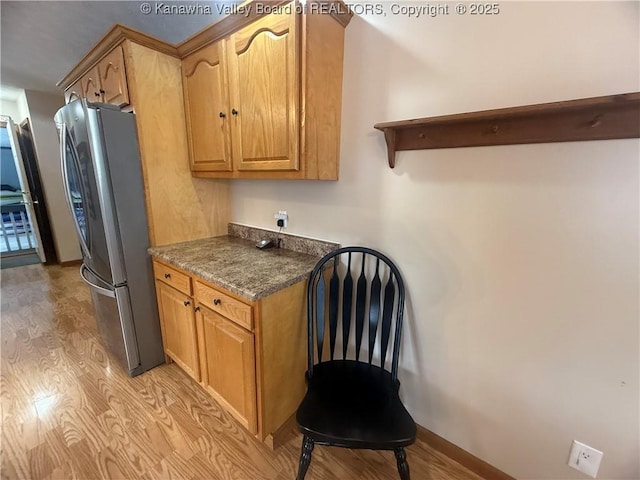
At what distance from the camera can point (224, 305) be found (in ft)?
4.18

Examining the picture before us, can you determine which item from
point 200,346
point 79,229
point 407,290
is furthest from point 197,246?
point 407,290

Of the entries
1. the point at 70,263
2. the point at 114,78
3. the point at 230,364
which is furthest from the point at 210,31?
the point at 70,263

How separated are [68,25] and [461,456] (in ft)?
12.0

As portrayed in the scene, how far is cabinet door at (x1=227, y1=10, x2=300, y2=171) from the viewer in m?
1.20

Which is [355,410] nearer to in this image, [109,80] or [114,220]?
[114,220]

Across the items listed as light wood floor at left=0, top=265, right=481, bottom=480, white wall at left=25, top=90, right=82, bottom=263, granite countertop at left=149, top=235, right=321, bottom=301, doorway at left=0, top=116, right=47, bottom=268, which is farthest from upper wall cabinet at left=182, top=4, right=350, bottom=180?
doorway at left=0, top=116, right=47, bottom=268

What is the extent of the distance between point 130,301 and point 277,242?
3.24 feet

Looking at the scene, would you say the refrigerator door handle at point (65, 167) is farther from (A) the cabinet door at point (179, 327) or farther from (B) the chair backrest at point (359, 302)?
(B) the chair backrest at point (359, 302)

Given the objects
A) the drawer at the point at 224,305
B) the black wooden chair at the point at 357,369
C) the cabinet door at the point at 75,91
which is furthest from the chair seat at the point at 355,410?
the cabinet door at the point at 75,91

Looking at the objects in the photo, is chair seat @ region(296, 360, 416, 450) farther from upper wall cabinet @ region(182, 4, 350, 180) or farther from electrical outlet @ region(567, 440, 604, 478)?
upper wall cabinet @ region(182, 4, 350, 180)

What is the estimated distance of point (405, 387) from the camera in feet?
4.70

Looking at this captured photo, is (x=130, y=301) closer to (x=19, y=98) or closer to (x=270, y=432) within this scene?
(x=270, y=432)

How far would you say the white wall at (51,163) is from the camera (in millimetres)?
3605

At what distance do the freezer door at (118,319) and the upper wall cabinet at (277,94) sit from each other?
1.03 m
